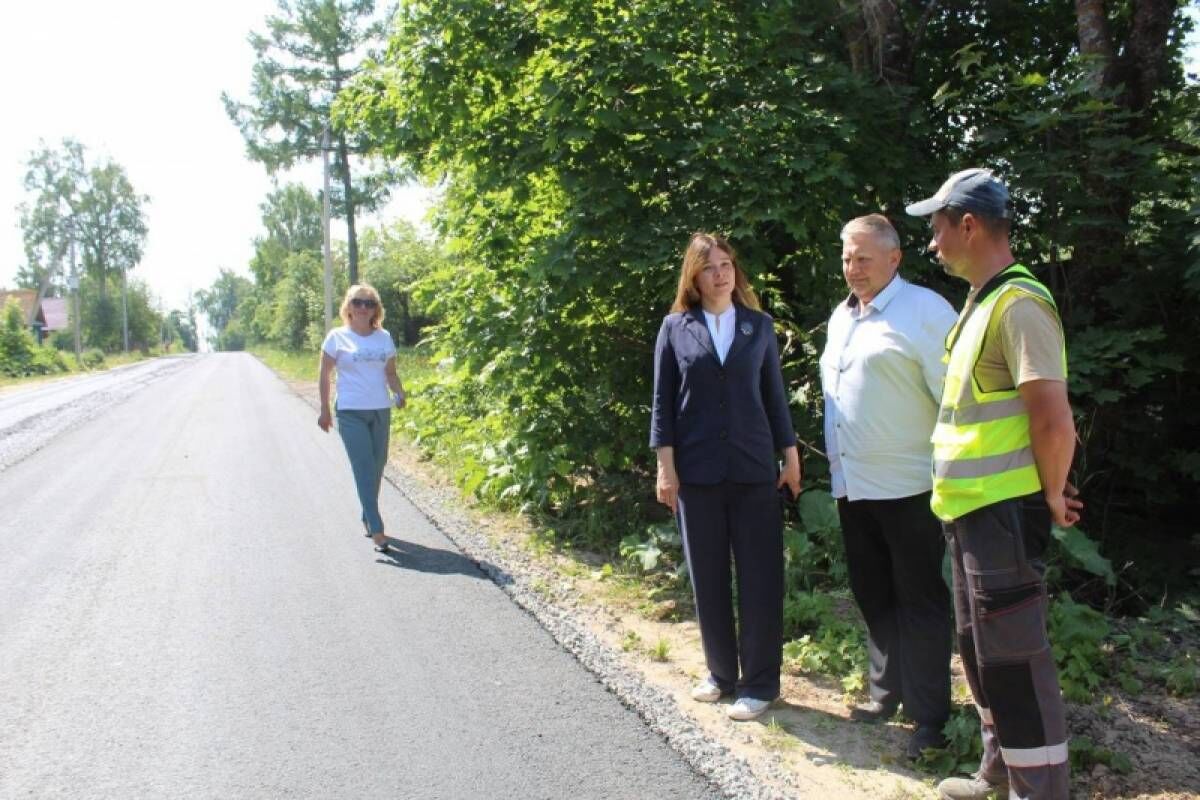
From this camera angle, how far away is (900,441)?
3.60 meters

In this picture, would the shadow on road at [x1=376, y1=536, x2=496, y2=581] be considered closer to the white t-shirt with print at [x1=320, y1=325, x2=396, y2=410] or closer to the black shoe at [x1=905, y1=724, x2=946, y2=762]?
the white t-shirt with print at [x1=320, y1=325, x2=396, y2=410]

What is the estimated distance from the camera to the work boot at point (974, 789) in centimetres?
312

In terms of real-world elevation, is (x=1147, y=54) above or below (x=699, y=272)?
above

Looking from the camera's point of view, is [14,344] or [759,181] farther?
[14,344]

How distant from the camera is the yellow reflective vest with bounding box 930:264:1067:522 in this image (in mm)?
2836

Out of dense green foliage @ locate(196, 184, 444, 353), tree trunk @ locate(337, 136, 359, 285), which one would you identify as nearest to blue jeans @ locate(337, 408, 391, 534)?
dense green foliage @ locate(196, 184, 444, 353)

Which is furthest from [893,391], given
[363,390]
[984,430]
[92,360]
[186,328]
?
[186,328]

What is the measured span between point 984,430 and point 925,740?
1.32 m

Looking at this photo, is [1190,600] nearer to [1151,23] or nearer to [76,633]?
[1151,23]

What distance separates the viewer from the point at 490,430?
Answer: 880cm

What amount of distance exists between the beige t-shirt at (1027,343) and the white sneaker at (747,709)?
1.80 m

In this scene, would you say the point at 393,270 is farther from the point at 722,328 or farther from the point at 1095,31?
the point at 722,328

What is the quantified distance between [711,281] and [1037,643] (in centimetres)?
191

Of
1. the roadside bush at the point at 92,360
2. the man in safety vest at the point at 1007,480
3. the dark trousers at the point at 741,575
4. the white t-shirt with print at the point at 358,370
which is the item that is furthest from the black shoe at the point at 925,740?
the roadside bush at the point at 92,360
